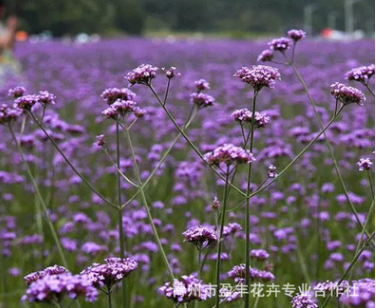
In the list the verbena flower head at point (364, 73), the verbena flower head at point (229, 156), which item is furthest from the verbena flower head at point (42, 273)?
the verbena flower head at point (364, 73)

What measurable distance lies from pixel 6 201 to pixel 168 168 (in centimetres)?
132

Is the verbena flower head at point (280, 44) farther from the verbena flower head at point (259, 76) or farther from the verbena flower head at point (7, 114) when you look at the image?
the verbena flower head at point (7, 114)

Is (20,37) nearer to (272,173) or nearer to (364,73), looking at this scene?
(364,73)

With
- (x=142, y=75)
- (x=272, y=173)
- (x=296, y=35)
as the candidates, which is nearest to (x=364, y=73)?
(x=296, y=35)

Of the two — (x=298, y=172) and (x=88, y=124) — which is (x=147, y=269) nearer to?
(x=298, y=172)

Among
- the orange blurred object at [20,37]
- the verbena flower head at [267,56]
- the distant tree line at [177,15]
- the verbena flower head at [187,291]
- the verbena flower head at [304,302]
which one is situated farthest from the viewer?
the distant tree line at [177,15]

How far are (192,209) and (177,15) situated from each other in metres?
64.1

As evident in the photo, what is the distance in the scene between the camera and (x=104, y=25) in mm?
44125

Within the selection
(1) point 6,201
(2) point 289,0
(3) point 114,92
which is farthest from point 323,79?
(2) point 289,0

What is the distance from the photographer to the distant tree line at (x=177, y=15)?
38438 mm

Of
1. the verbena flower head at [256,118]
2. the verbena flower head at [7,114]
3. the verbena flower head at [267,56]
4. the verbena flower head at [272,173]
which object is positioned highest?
the verbena flower head at [267,56]

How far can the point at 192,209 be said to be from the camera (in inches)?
189

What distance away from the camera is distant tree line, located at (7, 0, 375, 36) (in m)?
38.4

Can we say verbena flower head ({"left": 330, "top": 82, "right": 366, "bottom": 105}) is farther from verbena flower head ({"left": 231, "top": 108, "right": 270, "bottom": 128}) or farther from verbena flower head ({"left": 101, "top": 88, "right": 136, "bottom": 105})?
verbena flower head ({"left": 101, "top": 88, "right": 136, "bottom": 105})
